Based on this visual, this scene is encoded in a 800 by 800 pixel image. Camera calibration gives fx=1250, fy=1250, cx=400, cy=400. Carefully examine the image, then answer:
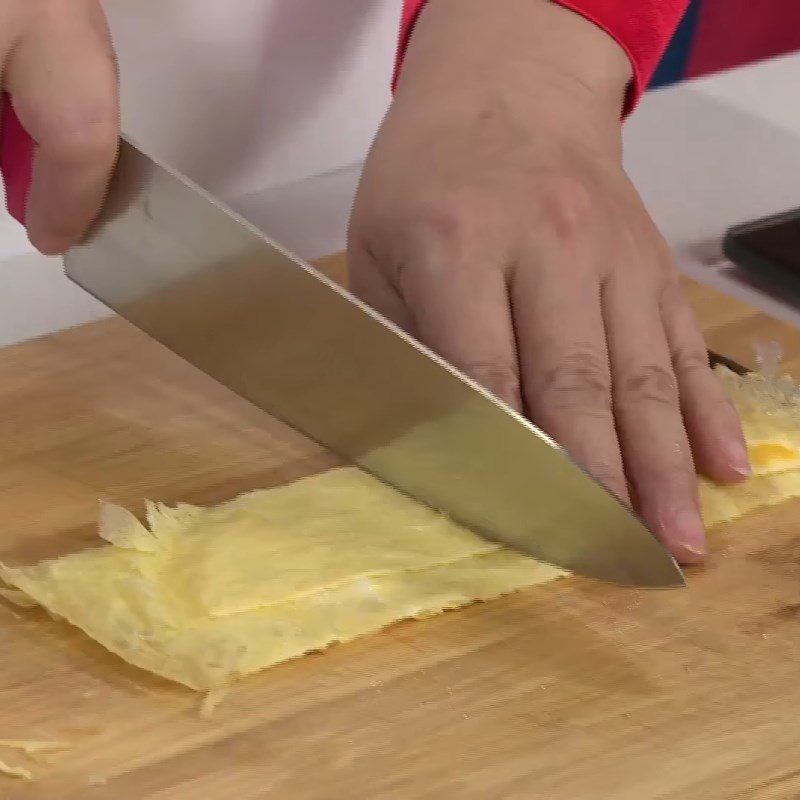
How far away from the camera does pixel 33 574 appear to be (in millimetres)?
1085

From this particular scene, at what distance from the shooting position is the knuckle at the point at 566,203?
4.42 ft

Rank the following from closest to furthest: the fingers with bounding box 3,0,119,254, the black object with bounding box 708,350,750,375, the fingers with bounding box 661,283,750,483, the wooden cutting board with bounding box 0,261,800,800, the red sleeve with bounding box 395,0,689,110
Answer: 1. the wooden cutting board with bounding box 0,261,800,800
2. the fingers with bounding box 3,0,119,254
3. the fingers with bounding box 661,283,750,483
4. the black object with bounding box 708,350,750,375
5. the red sleeve with bounding box 395,0,689,110

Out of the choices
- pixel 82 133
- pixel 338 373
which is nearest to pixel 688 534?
pixel 338 373

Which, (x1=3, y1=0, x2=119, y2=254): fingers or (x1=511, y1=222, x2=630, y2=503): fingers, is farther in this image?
(x1=511, y1=222, x2=630, y2=503): fingers

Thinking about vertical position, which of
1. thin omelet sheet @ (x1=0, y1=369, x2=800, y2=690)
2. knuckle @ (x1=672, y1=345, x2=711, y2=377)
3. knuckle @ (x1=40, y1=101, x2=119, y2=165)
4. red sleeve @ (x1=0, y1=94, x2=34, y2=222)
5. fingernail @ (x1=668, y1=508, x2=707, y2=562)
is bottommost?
thin omelet sheet @ (x1=0, y1=369, x2=800, y2=690)

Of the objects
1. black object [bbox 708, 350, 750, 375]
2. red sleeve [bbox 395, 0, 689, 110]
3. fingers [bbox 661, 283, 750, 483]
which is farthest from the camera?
red sleeve [bbox 395, 0, 689, 110]

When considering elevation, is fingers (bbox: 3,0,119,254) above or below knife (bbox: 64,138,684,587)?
above

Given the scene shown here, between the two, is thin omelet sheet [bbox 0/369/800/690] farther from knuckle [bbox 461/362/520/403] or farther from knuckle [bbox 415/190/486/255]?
knuckle [bbox 415/190/486/255]

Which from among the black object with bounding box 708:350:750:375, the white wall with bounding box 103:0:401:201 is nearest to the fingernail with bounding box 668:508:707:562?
the black object with bounding box 708:350:750:375

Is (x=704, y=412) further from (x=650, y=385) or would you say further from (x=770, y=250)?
(x=770, y=250)

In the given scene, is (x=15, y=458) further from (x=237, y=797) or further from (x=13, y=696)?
(x=237, y=797)

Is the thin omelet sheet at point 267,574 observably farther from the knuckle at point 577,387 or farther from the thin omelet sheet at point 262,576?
the knuckle at point 577,387

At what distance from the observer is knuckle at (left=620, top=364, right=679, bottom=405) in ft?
4.12

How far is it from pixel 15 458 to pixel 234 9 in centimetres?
89
